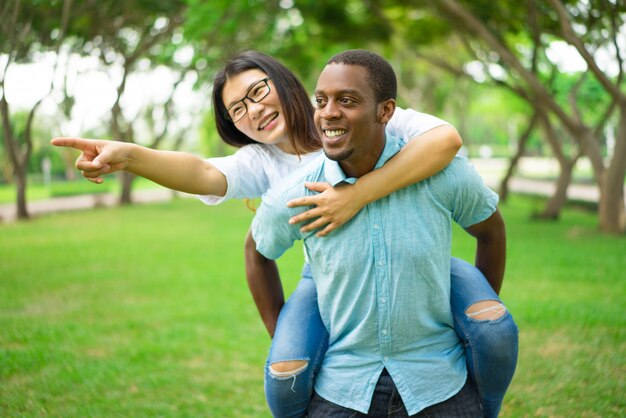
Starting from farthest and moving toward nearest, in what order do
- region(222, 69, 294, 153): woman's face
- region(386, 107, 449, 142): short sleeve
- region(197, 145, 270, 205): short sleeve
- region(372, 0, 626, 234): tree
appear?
region(372, 0, 626, 234): tree < region(222, 69, 294, 153): woman's face < region(197, 145, 270, 205): short sleeve < region(386, 107, 449, 142): short sleeve

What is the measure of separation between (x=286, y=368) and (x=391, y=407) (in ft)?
1.38

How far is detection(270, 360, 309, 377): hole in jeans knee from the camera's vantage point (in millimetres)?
2652

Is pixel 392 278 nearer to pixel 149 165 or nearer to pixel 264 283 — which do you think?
pixel 264 283

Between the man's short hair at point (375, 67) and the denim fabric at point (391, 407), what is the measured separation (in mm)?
1040

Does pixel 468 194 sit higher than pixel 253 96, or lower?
lower

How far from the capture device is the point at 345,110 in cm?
245

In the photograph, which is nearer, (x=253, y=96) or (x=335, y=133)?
(x=335, y=133)

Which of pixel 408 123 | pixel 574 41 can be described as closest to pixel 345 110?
pixel 408 123

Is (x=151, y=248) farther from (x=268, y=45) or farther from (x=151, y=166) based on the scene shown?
(x=151, y=166)

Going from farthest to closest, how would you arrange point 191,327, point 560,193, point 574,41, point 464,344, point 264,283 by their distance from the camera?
point 560,193
point 574,41
point 191,327
point 264,283
point 464,344

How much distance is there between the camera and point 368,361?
2662 millimetres

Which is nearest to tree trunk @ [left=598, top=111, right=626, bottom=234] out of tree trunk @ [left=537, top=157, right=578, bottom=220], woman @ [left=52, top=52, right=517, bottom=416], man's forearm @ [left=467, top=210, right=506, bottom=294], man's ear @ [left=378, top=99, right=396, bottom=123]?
tree trunk @ [left=537, top=157, right=578, bottom=220]

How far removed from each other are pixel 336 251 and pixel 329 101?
21.8 inches

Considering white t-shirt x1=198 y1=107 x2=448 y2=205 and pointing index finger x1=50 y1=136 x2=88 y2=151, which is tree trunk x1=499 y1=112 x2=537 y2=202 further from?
pointing index finger x1=50 y1=136 x2=88 y2=151
